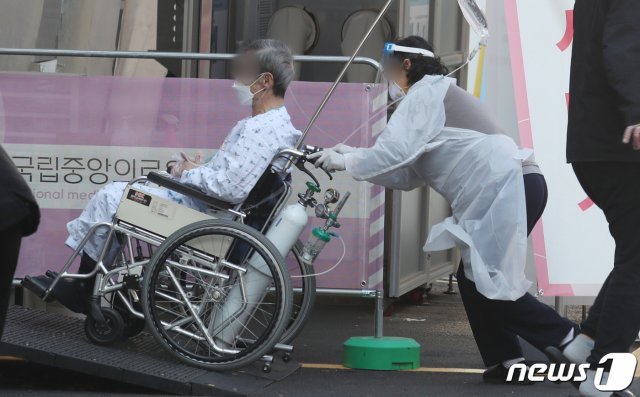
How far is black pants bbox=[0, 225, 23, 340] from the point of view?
312cm

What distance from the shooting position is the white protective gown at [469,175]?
486cm

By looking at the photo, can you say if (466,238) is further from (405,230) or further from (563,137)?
(405,230)

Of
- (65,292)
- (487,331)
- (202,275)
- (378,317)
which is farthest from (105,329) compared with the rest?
(487,331)

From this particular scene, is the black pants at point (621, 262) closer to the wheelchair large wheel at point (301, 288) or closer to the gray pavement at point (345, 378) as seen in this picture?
the gray pavement at point (345, 378)

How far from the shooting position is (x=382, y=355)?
5.41m

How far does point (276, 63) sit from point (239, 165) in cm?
56

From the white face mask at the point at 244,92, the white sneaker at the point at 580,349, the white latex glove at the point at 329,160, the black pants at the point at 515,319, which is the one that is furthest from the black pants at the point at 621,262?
the white face mask at the point at 244,92

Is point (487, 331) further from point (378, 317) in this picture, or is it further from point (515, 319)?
point (378, 317)

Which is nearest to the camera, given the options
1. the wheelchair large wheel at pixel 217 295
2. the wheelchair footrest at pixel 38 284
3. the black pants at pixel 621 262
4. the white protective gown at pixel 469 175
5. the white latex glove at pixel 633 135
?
the white latex glove at pixel 633 135

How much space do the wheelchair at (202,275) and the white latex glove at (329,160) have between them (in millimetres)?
85

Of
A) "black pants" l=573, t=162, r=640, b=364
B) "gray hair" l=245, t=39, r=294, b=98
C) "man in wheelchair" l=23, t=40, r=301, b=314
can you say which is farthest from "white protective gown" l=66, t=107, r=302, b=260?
"black pants" l=573, t=162, r=640, b=364

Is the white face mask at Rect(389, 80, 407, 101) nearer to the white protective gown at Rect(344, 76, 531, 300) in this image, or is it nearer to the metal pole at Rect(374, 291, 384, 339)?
the white protective gown at Rect(344, 76, 531, 300)

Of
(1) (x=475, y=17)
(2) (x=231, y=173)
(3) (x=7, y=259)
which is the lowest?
(2) (x=231, y=173)

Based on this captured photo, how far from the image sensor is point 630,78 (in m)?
4.08
